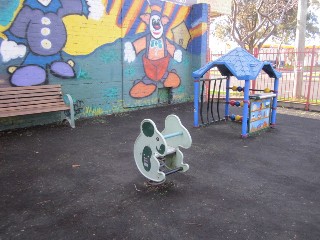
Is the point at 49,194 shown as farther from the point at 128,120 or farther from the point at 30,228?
the point at 128,120

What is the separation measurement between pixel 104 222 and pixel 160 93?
7.35 metres

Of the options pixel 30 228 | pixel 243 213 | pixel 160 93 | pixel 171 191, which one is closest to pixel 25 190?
pixel 30 228

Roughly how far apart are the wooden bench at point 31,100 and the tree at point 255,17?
13.8m

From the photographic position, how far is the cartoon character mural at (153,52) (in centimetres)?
881

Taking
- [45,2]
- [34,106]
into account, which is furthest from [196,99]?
[45,2]

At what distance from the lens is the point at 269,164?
4523mm

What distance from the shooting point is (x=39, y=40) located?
669cm

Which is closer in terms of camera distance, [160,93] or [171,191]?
[171,191]

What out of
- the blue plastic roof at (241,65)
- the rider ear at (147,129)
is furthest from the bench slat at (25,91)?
the rider ear at (147,129)

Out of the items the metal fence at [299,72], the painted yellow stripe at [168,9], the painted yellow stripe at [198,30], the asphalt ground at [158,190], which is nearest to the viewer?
the asphalt ground at [158,190]

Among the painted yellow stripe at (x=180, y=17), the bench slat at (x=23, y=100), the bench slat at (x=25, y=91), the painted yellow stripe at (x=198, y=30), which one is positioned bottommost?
the bench slat at (x=23, y=100)

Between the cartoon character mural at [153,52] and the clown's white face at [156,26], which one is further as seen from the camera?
the clown's white face at [156,26]

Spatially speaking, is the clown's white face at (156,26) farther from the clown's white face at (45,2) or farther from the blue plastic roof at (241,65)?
the blue plastic roof at (241,65)

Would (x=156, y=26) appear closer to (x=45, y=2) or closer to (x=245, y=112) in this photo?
(x=45, y=2)
